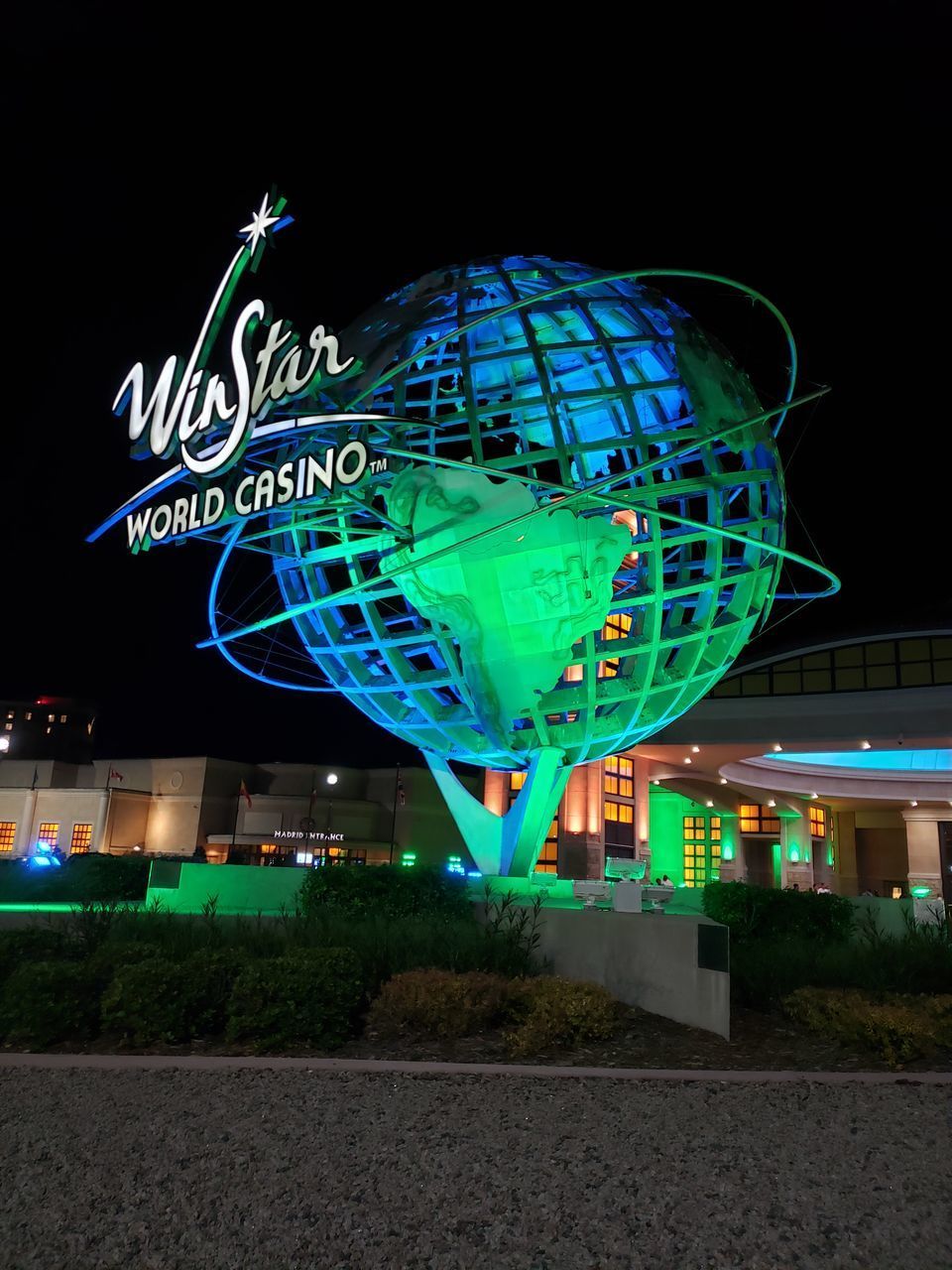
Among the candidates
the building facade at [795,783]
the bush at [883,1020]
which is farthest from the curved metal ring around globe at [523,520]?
the building facade at [795,783]

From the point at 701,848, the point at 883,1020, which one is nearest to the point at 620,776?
the point at 701,848

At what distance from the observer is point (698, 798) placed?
169ft

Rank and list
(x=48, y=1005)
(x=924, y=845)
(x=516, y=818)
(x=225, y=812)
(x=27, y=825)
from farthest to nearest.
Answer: (x=225, y=812) → (x=27, y=825) → (x=924, y=845) → (x=516, y=818) → (x=48, y=1005)

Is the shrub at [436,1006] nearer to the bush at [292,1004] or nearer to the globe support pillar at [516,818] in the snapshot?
the bush at [292,1004]

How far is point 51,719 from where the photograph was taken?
12569cm

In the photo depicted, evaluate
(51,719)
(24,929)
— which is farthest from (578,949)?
(51,719)

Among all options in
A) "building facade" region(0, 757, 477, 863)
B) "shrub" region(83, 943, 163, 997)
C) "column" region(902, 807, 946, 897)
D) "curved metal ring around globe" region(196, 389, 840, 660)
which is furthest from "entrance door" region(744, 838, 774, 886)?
"shrub" region(83, 943, 163, 997)

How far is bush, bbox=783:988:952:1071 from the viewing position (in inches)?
341

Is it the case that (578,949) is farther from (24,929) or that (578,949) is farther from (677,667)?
(677,667)

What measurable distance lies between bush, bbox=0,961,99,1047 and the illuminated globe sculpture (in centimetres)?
777

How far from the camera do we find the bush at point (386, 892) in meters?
14.7

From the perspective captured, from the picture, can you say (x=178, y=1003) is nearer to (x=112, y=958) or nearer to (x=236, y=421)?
(x=112, y=958)

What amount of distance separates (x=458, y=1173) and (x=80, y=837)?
58200mm

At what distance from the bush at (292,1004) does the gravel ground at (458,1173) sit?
4.01 feet
